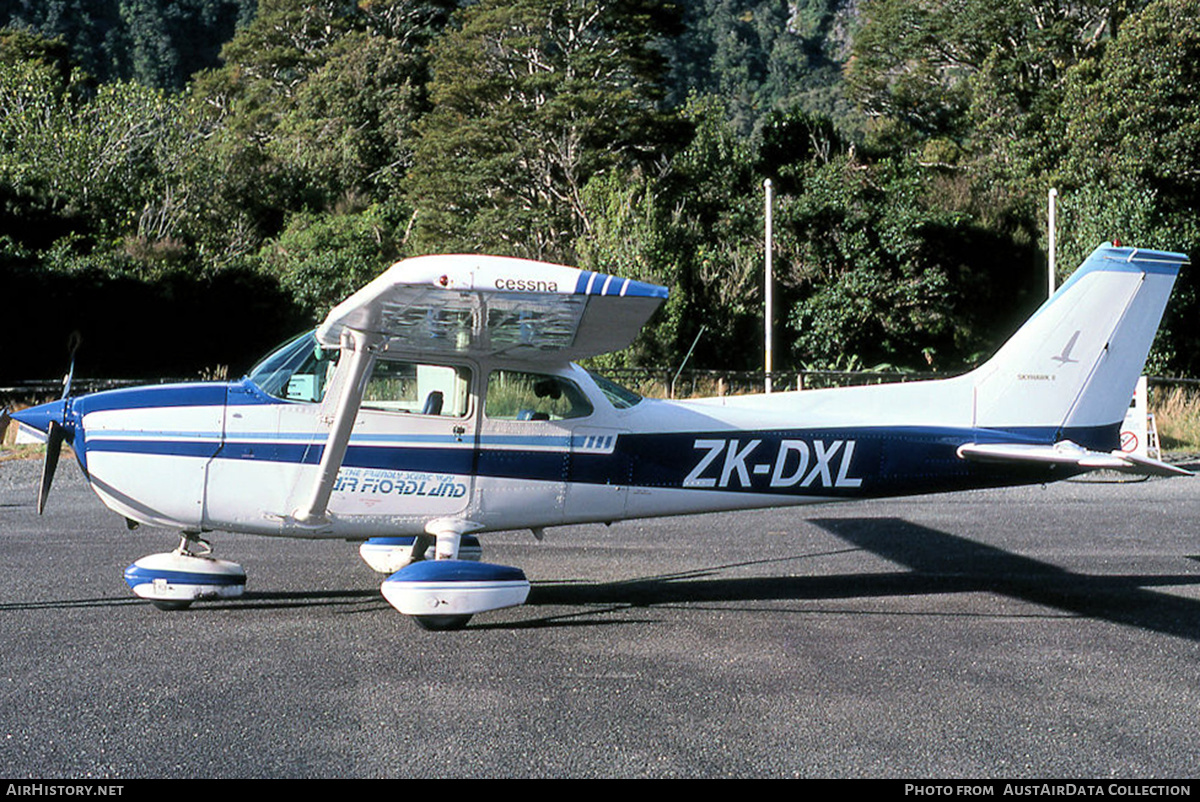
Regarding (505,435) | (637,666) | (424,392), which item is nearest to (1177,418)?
(505,435)

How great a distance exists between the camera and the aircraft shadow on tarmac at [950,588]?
7602mm

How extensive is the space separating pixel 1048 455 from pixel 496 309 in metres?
4.04

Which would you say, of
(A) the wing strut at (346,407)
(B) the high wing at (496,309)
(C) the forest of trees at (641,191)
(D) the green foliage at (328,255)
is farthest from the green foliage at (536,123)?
(A) the wing strut at (346,407)

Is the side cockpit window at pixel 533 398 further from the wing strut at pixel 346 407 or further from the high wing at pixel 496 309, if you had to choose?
the wing strut at pixel 346 407

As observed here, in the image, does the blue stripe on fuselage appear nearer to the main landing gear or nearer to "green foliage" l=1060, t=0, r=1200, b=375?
the main landing gear

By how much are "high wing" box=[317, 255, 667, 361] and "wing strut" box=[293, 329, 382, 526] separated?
0.10 m

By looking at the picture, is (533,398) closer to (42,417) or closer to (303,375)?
(303,375)

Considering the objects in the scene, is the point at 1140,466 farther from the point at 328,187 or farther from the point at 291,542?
the point at 328,187

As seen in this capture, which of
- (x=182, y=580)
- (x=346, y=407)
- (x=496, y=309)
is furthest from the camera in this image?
(x=182, y=580)

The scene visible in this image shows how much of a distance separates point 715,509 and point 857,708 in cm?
277

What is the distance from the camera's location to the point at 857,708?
5.40m

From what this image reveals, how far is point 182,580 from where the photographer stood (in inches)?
283

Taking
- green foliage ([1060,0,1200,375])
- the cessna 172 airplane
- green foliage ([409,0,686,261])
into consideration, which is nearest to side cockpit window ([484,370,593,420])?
the cessna 172 airplane
